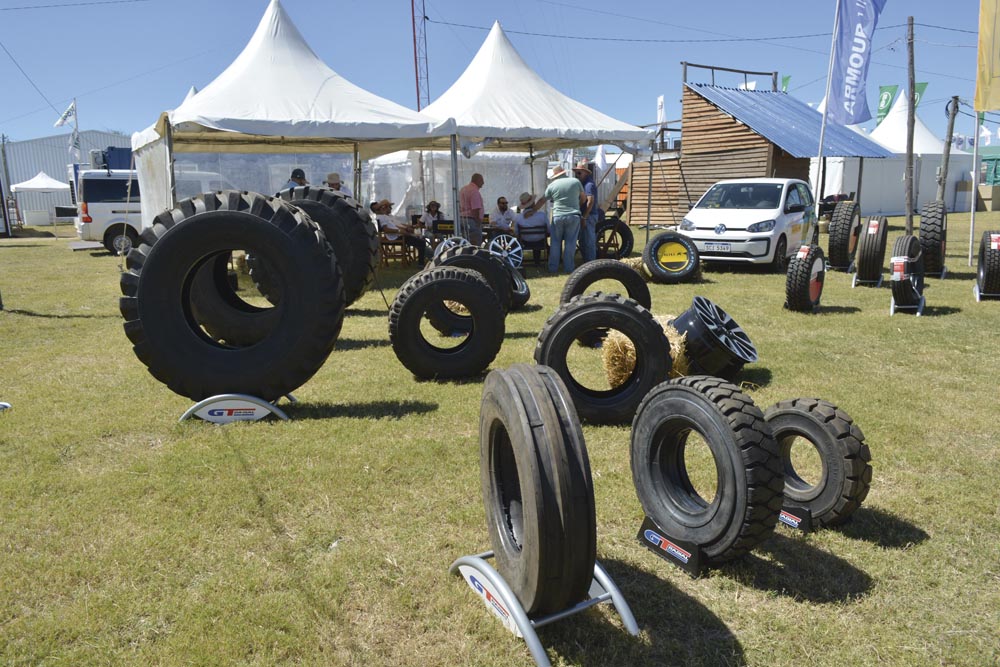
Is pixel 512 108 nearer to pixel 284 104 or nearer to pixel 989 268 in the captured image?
pixel 284 104

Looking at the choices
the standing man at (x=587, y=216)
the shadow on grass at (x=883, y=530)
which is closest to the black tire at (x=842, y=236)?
the standing man at (x=587, y=216)

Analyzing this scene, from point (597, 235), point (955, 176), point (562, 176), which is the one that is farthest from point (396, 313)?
point (955, 176)

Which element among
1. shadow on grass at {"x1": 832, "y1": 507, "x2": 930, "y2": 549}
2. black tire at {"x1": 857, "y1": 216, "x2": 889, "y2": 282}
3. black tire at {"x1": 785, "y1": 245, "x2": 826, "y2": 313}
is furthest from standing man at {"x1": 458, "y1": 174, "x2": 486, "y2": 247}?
shadow on grass at {"x1": 832, "y1": 507, "x2": 930, "y2": 549}

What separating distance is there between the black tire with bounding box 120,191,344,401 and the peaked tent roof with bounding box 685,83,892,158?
1964cm

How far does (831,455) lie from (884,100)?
39531 mm

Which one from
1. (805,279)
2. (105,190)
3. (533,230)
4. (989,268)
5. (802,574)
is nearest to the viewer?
(802,574)

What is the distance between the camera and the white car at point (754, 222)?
12805 mm

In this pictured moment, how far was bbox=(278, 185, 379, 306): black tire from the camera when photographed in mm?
8742

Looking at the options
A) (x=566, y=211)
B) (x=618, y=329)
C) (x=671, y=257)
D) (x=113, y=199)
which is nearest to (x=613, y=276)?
(x=618, y=329)

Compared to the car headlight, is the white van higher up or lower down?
higher up

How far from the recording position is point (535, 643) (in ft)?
7.84

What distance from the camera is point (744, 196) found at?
13938 mm

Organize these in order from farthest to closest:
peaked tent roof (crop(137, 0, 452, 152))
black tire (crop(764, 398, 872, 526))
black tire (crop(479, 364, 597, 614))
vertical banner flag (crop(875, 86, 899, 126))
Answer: vertical banner flag (crop(875, 86, 899, 126))
peaked tent roof (crop(137, 0, 452, 152))
black tire (crop(764, 398, 872, 526))
black tire (crop(479, 364, 597, 614))

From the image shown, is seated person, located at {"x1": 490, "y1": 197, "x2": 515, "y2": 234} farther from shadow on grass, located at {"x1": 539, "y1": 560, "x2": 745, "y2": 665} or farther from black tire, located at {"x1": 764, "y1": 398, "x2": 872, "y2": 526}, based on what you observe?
shadow on grass, located at {"x1": 539, "y1": 560, "x2": 745, "y2": 665}
